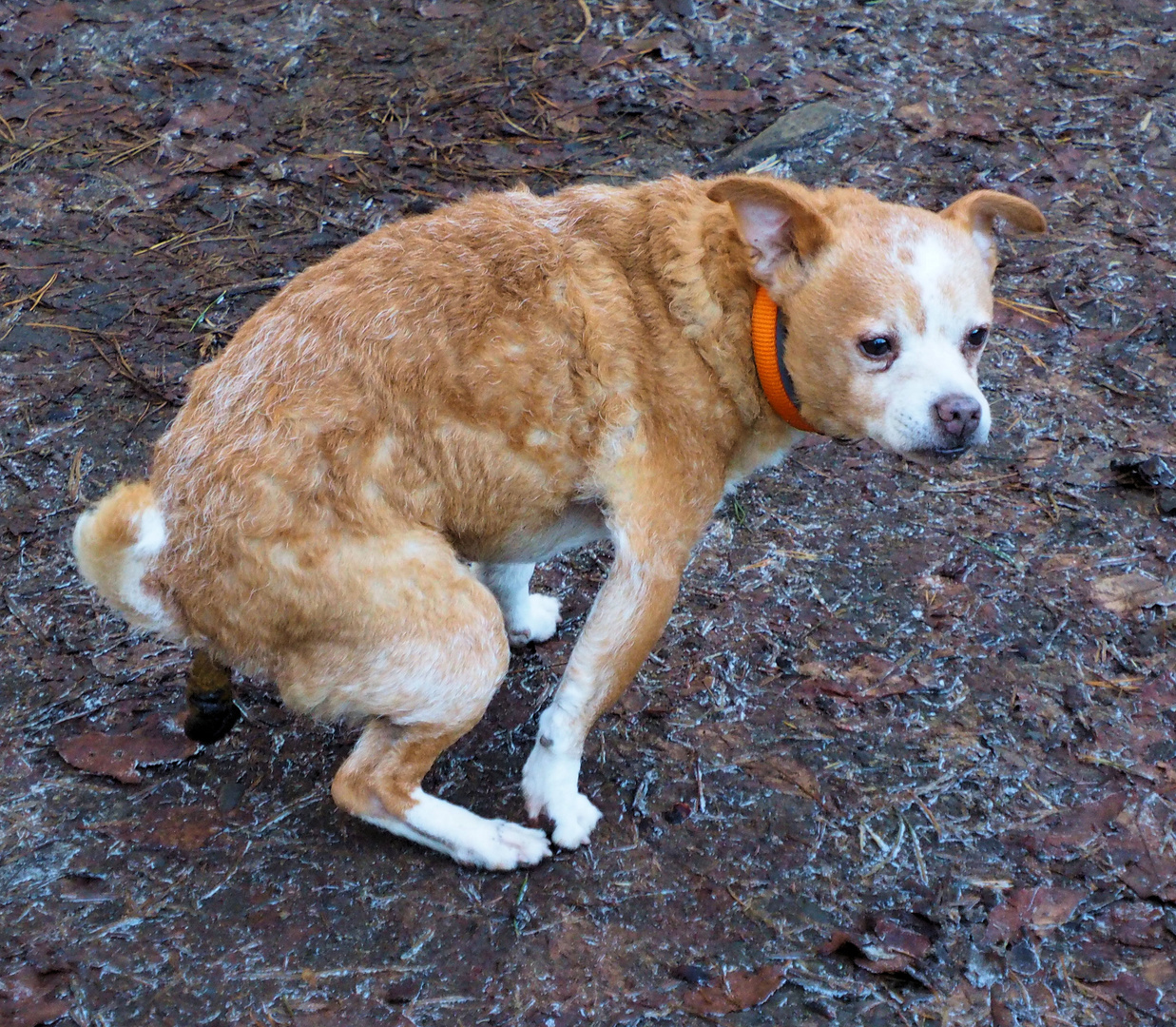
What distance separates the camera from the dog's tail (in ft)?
10.8

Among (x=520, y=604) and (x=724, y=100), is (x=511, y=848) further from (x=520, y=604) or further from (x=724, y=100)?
(x=724, y=100)

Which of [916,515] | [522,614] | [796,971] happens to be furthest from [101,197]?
[796,971]

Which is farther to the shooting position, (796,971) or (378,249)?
(378,249)

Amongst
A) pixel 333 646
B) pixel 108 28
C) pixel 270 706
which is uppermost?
pixel 108 28

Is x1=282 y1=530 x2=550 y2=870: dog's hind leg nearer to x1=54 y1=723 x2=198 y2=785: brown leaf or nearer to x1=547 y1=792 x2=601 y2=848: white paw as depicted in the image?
x1=547 y1=792 x2=601 y2=848: white paw

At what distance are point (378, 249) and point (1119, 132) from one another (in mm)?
5163

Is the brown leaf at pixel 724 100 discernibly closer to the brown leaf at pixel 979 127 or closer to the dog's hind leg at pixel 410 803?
the brown leaf at pixel 979 127

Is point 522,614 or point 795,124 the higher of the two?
point 795,124

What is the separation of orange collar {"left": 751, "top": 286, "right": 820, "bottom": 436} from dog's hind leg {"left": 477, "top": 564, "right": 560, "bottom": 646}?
1279 millimetres

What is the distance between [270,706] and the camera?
13.9 feet

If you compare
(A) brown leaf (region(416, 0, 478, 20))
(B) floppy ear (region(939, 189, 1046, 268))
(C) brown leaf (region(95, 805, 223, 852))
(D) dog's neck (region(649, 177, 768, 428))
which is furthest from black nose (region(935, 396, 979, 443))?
(A) brown leaf (region(416, 0, 478, 20))

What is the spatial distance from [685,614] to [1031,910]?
1.72m

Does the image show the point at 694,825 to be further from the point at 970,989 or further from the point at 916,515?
the point at 916,515

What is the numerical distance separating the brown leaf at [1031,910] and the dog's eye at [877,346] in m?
1.77
